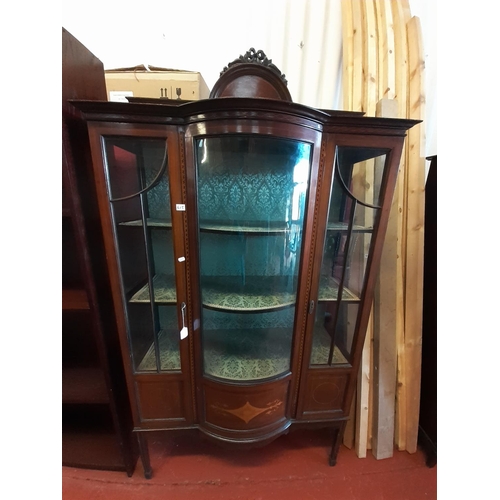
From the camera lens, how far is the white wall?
3.99 ft

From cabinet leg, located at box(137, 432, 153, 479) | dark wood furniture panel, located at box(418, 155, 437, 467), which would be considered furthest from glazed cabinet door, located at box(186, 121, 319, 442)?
dark wood furniture panel, located at box(418, 155, 437, 467)

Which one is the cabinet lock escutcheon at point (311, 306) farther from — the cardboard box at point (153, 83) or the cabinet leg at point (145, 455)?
the cardboard box at point (153, 83)

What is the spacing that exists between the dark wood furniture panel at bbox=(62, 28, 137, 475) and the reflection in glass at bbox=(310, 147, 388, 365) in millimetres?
872

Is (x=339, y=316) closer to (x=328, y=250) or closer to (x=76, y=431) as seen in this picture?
(x=328, y=250)

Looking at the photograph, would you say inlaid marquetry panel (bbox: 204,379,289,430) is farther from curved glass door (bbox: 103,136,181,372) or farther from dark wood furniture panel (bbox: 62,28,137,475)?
dark wood furniture panel (bbox: 62,28,137,475)

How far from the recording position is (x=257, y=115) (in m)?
0.77

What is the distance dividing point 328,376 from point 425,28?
1.75 metres

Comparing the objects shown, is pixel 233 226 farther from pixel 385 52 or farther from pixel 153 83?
pixel 385 52

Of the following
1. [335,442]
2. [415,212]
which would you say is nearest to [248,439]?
[335,442]

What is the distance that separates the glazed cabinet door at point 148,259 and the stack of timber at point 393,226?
2.97 feet

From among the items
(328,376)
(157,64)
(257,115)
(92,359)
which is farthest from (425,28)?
(92,359)

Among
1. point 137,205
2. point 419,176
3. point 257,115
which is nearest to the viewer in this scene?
point 257,115

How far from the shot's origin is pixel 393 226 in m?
1.17

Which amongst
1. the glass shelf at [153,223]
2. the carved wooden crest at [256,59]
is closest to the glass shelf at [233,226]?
the glass shelf at [153,223]
